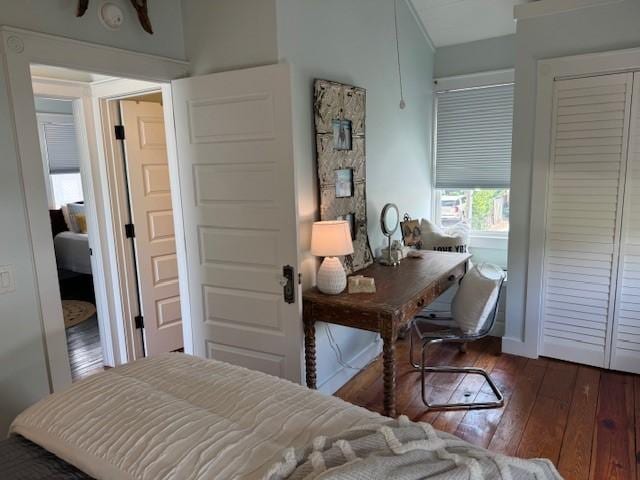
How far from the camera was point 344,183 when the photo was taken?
2871 millimetres

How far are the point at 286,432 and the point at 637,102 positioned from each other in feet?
9.49

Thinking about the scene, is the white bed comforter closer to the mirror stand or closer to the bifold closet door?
the mirror stand

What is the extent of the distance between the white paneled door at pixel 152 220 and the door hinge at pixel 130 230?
25mm

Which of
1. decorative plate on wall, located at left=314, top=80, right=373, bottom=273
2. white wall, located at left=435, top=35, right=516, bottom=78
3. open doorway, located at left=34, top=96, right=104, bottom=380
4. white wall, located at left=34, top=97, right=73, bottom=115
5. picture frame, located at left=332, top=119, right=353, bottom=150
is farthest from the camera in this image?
white wall, located at left=34, top=97, right=73, bottom=115

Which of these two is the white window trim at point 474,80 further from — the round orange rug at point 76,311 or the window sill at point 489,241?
the round orange rug at point 76,311

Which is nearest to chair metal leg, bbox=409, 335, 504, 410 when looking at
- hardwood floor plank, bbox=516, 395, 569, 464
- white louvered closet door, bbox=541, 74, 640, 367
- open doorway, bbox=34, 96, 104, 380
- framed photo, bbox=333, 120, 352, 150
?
hardwood floor plank, bbox=516, 395, 569, 464

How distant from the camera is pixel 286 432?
1275mm

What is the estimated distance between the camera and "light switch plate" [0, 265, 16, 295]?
1929mm

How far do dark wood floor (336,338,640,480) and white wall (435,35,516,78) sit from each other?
2358 millimetres

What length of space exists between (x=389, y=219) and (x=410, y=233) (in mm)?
227

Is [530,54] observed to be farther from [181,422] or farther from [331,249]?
[181,422]

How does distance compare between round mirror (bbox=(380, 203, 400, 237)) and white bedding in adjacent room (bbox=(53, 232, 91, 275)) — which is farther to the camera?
white bedding in adjacent room (bbox=(53, 232, 91, 275))

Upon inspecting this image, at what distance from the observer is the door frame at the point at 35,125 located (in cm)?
191

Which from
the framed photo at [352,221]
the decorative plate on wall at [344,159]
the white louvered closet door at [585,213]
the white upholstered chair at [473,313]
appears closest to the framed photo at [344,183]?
the decorative plate on wall at [344,159]
